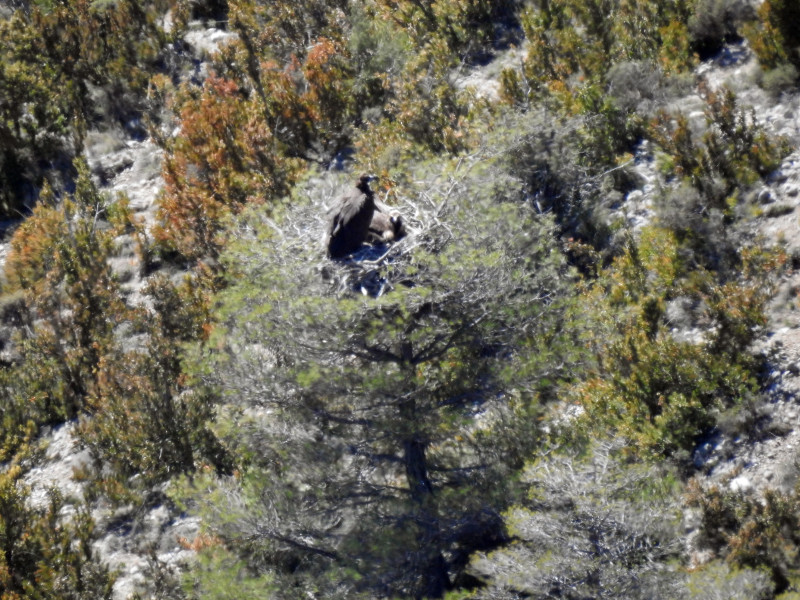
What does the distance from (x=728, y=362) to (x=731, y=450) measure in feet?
2.42

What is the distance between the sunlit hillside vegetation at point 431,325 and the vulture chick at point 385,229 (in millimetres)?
196

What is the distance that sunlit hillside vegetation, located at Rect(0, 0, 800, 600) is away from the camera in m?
5.47

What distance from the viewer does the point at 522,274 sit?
5.55 metres

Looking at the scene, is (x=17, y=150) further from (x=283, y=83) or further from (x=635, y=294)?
(x=635, y=294)

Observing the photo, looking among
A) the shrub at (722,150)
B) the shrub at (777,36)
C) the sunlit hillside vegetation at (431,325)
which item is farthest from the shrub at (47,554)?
the shrub at (777,36)

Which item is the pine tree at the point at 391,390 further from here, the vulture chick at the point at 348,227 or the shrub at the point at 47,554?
the shrub at the point at 47,554

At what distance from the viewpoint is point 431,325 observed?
554cm

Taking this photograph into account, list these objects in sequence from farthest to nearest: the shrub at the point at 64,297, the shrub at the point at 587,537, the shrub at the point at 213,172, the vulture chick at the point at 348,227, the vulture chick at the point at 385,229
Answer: the shrub at the point at 213,172 < the shrub at the point at 64,297 < the vulture chick at the point at 385,229 < the vulture chick at the point at 348,227 < the shrub at the point at 587,537

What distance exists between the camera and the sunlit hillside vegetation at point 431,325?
547 cm

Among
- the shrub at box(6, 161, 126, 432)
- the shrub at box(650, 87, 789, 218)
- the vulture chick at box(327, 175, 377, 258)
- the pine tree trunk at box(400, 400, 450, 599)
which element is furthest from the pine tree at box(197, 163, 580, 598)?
the shrub at box(6, 161, 126, 432)

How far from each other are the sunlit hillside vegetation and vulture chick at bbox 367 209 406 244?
196 mm

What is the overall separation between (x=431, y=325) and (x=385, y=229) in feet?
2.97

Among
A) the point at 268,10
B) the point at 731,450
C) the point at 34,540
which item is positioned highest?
the point at 268,10

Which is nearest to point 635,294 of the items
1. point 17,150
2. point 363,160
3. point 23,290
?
point 363,160
